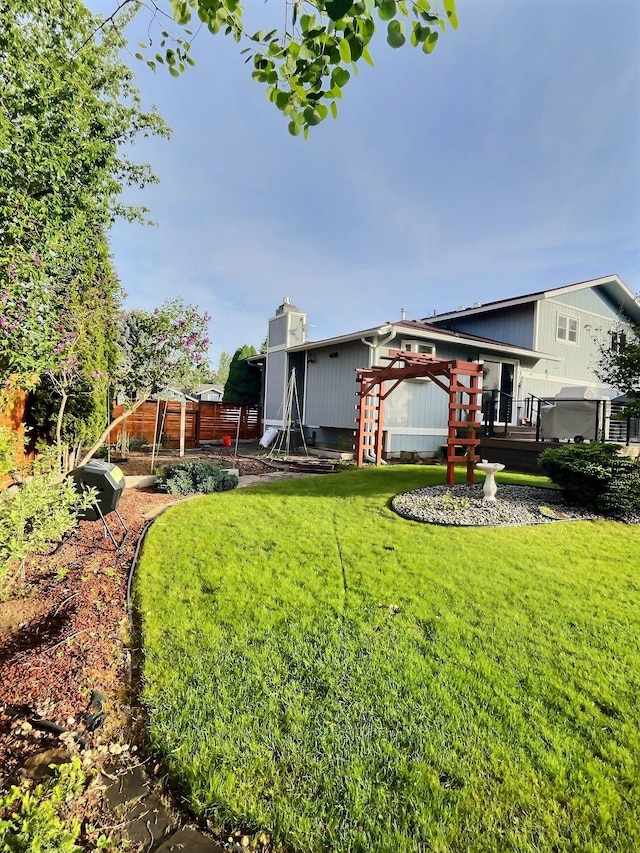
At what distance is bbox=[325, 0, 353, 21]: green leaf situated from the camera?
4.12ft

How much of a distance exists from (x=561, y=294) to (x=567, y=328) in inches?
58.1

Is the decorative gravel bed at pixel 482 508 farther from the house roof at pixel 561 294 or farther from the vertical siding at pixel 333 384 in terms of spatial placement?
the house roof at pixel 561 294

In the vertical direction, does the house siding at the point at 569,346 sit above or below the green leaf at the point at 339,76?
above

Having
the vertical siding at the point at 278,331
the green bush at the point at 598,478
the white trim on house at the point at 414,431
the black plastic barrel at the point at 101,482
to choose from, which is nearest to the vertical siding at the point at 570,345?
the white trim on house at the point at 414,431

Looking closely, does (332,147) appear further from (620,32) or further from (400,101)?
(620,32)

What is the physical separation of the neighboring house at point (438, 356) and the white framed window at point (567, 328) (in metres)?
0.04

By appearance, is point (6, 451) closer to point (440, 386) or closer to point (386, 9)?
point (386, 9)

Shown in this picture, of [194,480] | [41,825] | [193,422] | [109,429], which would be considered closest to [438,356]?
[194,480]

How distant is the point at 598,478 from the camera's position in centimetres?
608

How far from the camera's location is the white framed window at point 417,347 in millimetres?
12195

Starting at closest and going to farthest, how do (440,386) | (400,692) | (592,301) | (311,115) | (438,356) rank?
(311,115)
(400,692)
(440,386)
(438,356)
(592,301)

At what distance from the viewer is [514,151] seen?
1112cm

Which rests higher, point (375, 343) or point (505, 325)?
point (505, 325)

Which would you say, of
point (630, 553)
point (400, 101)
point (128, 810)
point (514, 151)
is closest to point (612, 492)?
point (630, 553)
